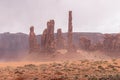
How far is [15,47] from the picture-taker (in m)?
192

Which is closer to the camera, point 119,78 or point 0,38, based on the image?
point 119,78

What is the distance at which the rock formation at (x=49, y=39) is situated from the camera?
326 feet

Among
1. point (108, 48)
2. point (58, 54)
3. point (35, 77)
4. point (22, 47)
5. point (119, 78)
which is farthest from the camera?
point (22, 47)

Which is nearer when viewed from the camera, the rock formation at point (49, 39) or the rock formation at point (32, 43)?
the rock formation at point (49, 39)

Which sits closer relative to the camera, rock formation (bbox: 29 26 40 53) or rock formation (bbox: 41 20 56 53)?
rock formation (bbox: 41 20 56 53)

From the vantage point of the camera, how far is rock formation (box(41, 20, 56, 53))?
99.4m

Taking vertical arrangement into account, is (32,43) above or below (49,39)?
below

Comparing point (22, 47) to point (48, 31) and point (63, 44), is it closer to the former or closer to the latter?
point (63, 44)

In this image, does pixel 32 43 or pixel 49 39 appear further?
pixel 32 43

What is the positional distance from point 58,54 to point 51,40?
471cm

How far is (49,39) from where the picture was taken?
101125 mm

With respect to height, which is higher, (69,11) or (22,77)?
(69,11)

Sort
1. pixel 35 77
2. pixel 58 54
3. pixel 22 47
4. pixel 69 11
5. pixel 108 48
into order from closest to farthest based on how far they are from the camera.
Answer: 1. pixel 35 77
2. pixel 58 54
3. pixel 69 11
4. pixel 108 48
5. pixel 22 47

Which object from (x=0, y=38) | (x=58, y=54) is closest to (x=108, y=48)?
(x=58, y=54)
